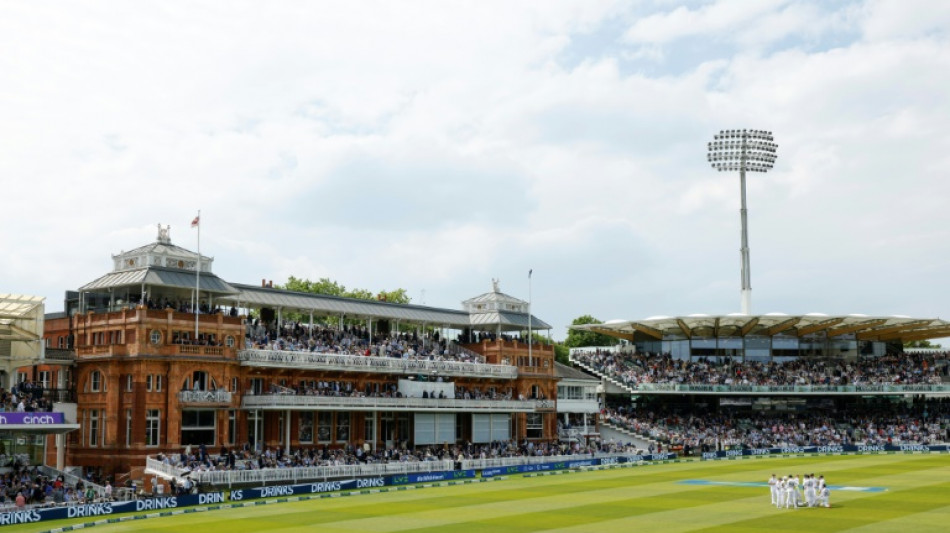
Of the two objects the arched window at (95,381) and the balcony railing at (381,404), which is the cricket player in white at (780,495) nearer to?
the balcony railing at (381,404)

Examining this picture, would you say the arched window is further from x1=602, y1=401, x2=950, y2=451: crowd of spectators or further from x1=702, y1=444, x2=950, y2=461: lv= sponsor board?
x1=702, y1=444, x2=950, y2=461: lv= sponsor board

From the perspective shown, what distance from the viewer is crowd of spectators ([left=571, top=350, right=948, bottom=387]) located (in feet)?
288

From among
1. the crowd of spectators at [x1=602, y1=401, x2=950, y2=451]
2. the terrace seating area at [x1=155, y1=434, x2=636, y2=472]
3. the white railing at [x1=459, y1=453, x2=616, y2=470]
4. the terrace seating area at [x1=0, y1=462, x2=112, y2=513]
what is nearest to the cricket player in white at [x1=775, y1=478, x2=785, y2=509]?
the terrace seating area at [x1=155, y1=434, x2=636, y2=472]

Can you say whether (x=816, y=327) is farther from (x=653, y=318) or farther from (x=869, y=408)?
(x=653, y=318)

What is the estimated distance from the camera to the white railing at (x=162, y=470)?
49.1 metres

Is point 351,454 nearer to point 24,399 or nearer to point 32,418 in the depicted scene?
point 24,399

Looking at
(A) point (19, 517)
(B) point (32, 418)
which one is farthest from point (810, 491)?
(B) point (32, 418)

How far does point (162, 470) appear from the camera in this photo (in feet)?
164

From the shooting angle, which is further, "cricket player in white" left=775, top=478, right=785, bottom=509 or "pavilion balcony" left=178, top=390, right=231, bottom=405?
"pavilion balcony" left=178, top=390, right=231, bottom=405

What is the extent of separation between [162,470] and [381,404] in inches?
631

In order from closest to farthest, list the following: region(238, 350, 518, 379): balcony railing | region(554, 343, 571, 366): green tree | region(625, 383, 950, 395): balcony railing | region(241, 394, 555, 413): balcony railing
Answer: region(241, 394, 555, 413): balcony railing < region(238, 350, 518, 379): balcony railing < region(625, 383, 950, 395): balcony railing < region(554, 343, 571, 366): green tree

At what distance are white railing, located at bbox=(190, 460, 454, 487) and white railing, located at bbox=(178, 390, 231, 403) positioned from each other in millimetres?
5922

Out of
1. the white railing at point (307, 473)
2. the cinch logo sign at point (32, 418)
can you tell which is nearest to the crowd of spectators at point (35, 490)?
the cinch logo sign at point (32, 418)

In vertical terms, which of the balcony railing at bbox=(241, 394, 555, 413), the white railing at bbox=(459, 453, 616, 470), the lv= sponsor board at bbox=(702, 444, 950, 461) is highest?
the balcony railing at bbox=(241, 394, 555, 413)
